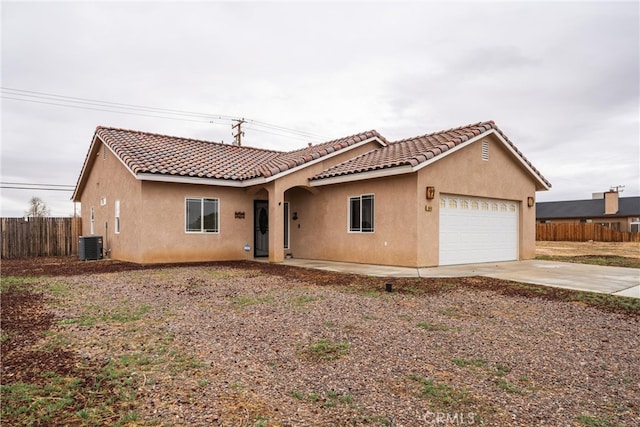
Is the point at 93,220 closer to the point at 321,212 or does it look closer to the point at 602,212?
the point at 321,212

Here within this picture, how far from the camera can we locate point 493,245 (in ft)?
48.9

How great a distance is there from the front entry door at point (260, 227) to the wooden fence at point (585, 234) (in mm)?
28967

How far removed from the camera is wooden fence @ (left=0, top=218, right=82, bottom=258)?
17.5 meters

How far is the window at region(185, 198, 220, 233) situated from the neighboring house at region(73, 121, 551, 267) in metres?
0.04

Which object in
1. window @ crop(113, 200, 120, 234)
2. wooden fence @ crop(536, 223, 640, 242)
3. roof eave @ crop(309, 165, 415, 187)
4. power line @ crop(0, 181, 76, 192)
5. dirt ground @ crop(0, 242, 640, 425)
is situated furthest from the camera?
wooden fence @ crop(536, 223, 640, 242)

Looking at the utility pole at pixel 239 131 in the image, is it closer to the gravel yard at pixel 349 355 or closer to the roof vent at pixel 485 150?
the roof vent at pixel 485 150

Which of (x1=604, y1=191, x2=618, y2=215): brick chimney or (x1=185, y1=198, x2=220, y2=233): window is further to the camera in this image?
(x1=604, y1=191, x2=618, y2=215): brick chimney

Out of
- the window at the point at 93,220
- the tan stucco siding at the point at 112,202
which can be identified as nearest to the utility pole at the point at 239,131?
the tan stucco siding at the point at 112,202

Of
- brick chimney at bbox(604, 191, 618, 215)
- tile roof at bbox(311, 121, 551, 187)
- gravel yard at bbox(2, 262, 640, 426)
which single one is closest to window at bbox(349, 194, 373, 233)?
tile roof at bbox(311, 121, 551, 187)

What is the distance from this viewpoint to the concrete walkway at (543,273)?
940 centimetres

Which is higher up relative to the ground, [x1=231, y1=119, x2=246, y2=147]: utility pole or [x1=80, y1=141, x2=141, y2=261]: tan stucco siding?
[x1=231, y1=119, x2=246, y2=147]: utility pole

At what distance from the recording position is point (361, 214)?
14008 mm

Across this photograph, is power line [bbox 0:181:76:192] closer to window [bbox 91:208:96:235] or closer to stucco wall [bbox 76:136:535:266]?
window [bbox 91:208:96:235]

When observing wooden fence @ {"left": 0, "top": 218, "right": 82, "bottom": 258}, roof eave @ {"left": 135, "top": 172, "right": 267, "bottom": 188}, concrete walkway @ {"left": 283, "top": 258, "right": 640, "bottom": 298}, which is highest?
roof eave @ {"left": 135, "top": 172, "right": 267, "bottom": 188}
